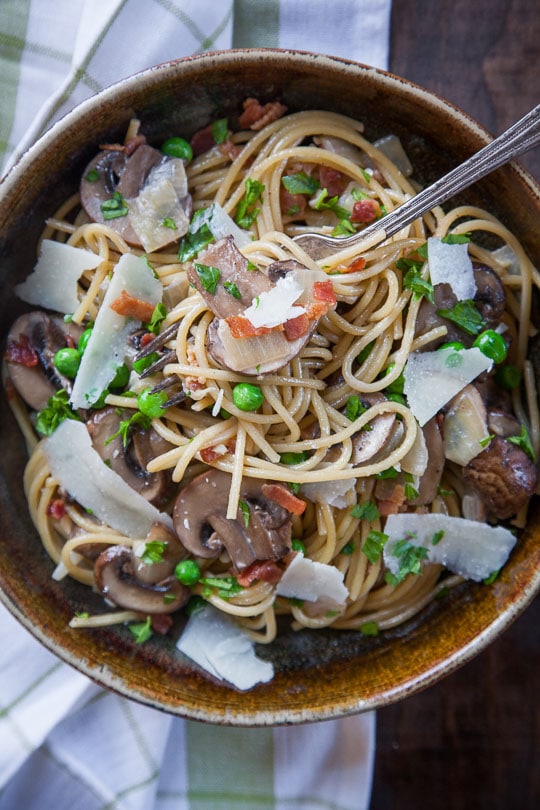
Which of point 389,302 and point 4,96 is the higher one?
point 4,96

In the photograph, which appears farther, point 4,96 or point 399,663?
point 4,96

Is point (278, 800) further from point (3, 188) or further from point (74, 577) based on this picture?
point (3, 188)

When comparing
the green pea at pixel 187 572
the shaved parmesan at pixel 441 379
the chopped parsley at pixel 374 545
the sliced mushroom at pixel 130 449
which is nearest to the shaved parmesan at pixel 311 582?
the chopped parsley at pixel 374 545

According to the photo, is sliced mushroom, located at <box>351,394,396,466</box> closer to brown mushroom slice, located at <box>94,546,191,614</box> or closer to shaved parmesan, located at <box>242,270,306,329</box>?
shaved parmesan, located at <box>242,270,306,329</box>

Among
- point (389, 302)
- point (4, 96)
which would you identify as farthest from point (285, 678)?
point (4, 96)

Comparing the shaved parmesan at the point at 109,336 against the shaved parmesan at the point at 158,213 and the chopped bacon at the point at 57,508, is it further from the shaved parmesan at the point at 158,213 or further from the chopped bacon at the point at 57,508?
the chopped bacon at the point at 57,508
